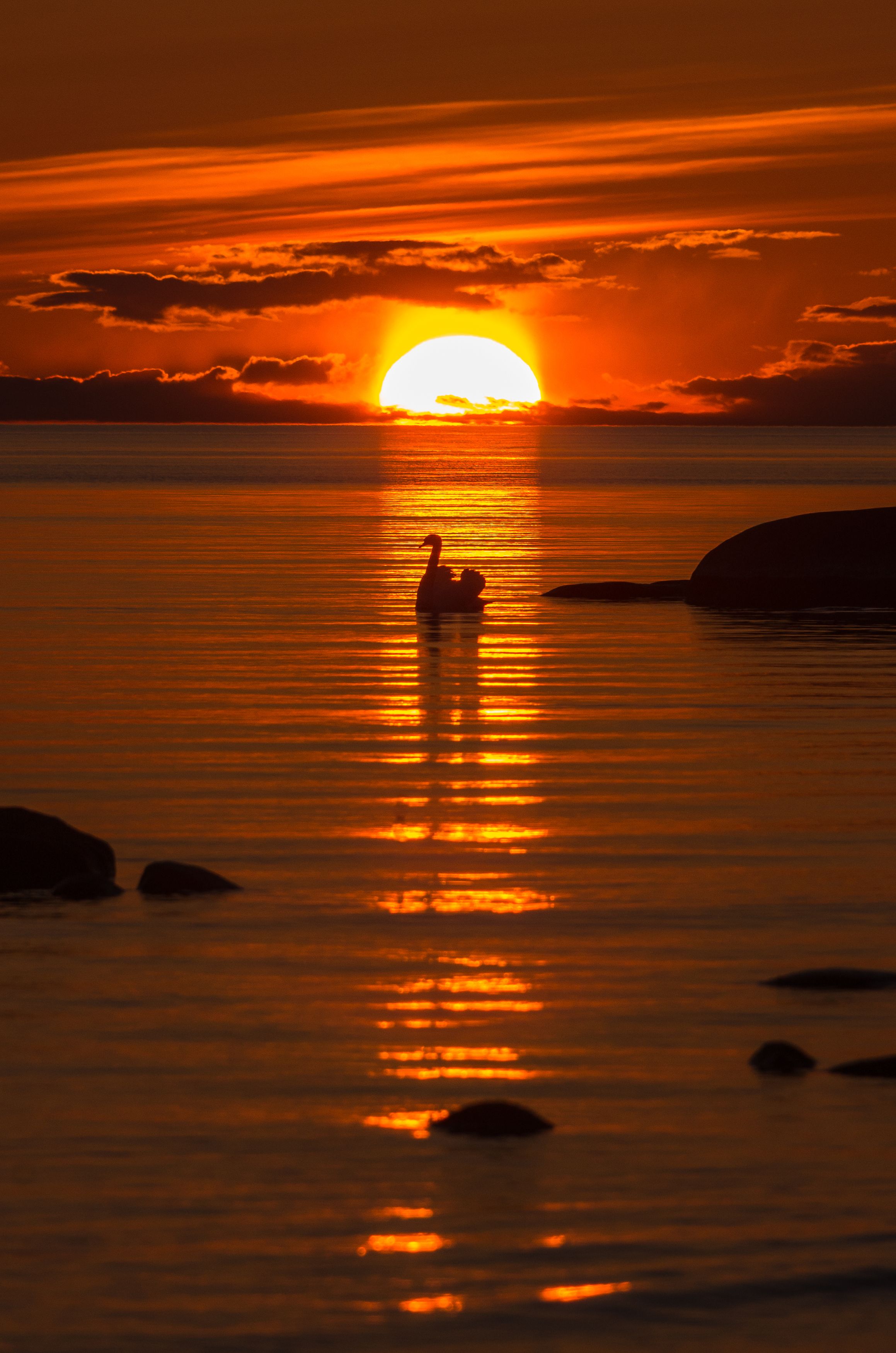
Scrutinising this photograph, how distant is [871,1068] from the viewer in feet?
30.7

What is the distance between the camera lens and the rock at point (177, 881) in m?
13.1

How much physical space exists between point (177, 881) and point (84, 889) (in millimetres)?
657

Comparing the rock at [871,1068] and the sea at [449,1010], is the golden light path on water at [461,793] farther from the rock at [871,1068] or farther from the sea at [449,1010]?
the rock at [871,1068]

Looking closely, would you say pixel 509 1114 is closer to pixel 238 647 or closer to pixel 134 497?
pixel 238 647

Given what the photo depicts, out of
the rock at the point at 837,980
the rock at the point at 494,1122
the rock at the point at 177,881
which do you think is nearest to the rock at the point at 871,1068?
the rock at the point at 837,980

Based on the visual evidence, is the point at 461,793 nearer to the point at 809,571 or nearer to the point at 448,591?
the point at 448,591

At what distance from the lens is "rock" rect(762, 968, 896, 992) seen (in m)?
10.8

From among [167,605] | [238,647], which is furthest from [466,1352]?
[167,605]

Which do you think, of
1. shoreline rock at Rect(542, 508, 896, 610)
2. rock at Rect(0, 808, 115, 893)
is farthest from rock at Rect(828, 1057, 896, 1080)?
shoreline rock at Rect(542, 508, 896, 610)

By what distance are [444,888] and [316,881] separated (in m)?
0.95

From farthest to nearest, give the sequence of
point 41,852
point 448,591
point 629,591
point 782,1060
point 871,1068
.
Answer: point 629,591, point 448,591, point 41,852, point 782,1060, point 871,1068

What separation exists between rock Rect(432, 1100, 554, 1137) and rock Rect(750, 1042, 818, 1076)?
1404 millimetres

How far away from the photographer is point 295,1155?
27.3ft

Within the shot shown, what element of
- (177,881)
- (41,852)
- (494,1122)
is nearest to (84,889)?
(41,852)
